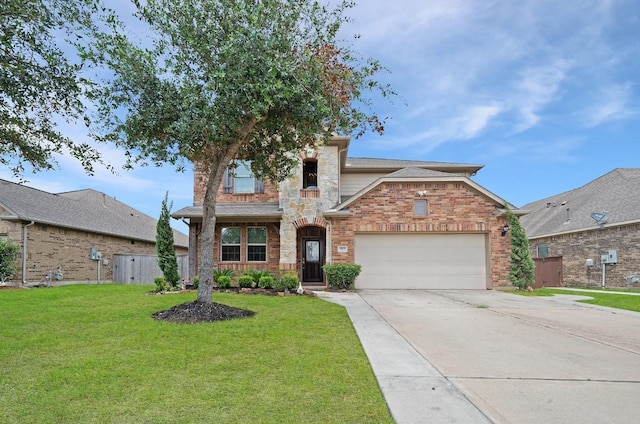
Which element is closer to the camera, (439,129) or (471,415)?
(471,415)

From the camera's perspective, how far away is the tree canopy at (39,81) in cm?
695

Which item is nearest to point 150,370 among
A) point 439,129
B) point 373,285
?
point 373,285

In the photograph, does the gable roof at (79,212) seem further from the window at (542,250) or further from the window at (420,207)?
the window at (542,250)

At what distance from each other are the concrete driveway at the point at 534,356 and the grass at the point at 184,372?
1163 millimetres

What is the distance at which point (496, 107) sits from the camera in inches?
672

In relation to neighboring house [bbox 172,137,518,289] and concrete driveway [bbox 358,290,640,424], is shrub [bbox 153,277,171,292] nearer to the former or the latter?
neighboring house [bbox 172,137,518,289]

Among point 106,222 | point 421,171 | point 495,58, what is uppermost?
point 495,58

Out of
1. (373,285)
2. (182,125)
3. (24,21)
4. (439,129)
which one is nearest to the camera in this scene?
(24,21)

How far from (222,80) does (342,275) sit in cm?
927

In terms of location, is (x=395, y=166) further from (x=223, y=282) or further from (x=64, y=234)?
(x=64, y=234)

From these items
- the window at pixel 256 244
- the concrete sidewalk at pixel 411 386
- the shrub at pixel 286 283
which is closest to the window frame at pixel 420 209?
the shrub at pixel 286 283

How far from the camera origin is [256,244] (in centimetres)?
1788

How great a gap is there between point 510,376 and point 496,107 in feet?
47.7

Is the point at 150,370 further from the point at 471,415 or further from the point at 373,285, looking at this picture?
the point at 373,285
